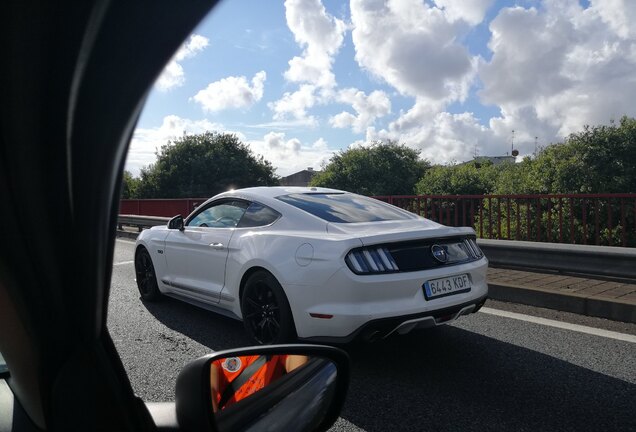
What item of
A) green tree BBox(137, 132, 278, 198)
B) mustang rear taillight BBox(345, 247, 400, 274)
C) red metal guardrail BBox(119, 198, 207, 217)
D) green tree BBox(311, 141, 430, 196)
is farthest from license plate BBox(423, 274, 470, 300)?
green tree BBox(137, 132, 278, 198)

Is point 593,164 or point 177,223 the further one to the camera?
Result: point 593,164

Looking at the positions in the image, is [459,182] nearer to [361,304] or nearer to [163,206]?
[163,206]

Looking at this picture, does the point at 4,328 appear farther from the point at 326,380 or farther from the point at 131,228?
the point at 131,228

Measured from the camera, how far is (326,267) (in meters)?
3.65

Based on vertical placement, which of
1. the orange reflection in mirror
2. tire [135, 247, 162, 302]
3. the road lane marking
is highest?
the orange reflection in mirror

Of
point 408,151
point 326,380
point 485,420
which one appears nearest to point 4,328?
point 326,380

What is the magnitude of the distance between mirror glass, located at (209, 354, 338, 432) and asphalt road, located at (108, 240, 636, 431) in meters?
1.68

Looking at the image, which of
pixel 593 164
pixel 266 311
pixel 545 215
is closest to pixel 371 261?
pixel 266 311

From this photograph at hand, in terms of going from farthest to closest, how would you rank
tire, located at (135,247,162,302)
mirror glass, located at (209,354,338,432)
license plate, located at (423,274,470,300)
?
tire, located at (135,247,162,302)
license plate, located at (423,274,470,300)
mirror glass, located at (209,354,338,432)

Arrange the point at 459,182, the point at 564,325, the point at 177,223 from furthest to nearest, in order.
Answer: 1. the point at 459,182
2. the point at 177,223
3. the point at 564,325

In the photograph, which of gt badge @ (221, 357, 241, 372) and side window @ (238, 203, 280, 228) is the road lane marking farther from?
gt badge @ (221, 357, 241, 372)

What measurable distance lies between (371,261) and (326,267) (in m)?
0.32

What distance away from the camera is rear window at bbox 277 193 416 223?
4.37m

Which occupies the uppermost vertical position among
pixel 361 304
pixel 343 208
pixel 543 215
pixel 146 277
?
pixel 343 208
